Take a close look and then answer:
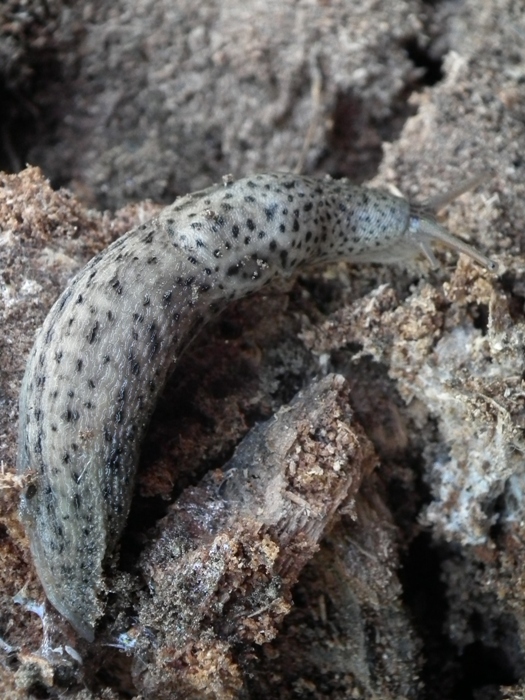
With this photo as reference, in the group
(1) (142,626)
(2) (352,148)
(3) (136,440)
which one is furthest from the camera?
(2) (352,148)

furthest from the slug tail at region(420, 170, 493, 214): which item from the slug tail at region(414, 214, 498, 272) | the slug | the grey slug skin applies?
the grey slug skin

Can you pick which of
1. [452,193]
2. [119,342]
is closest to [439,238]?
[452,193]

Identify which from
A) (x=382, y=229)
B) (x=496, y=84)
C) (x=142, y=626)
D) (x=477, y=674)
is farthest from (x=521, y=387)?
(x=496, y=84)

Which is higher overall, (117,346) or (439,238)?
(117,346)

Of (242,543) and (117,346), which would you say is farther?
(117,346)

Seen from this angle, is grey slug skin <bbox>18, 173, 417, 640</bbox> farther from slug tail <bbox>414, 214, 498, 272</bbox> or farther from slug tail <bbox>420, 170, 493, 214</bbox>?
slug tail <bbox>420, 170, 493, 214</bbox>

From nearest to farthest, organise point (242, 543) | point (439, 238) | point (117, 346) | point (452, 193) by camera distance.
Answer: point (242, 543) < point (117, 346) < point (439, 238) < point (452, 193)

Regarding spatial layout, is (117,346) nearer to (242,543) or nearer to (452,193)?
(242,543)

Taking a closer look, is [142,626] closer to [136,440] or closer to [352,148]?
[136,440]
